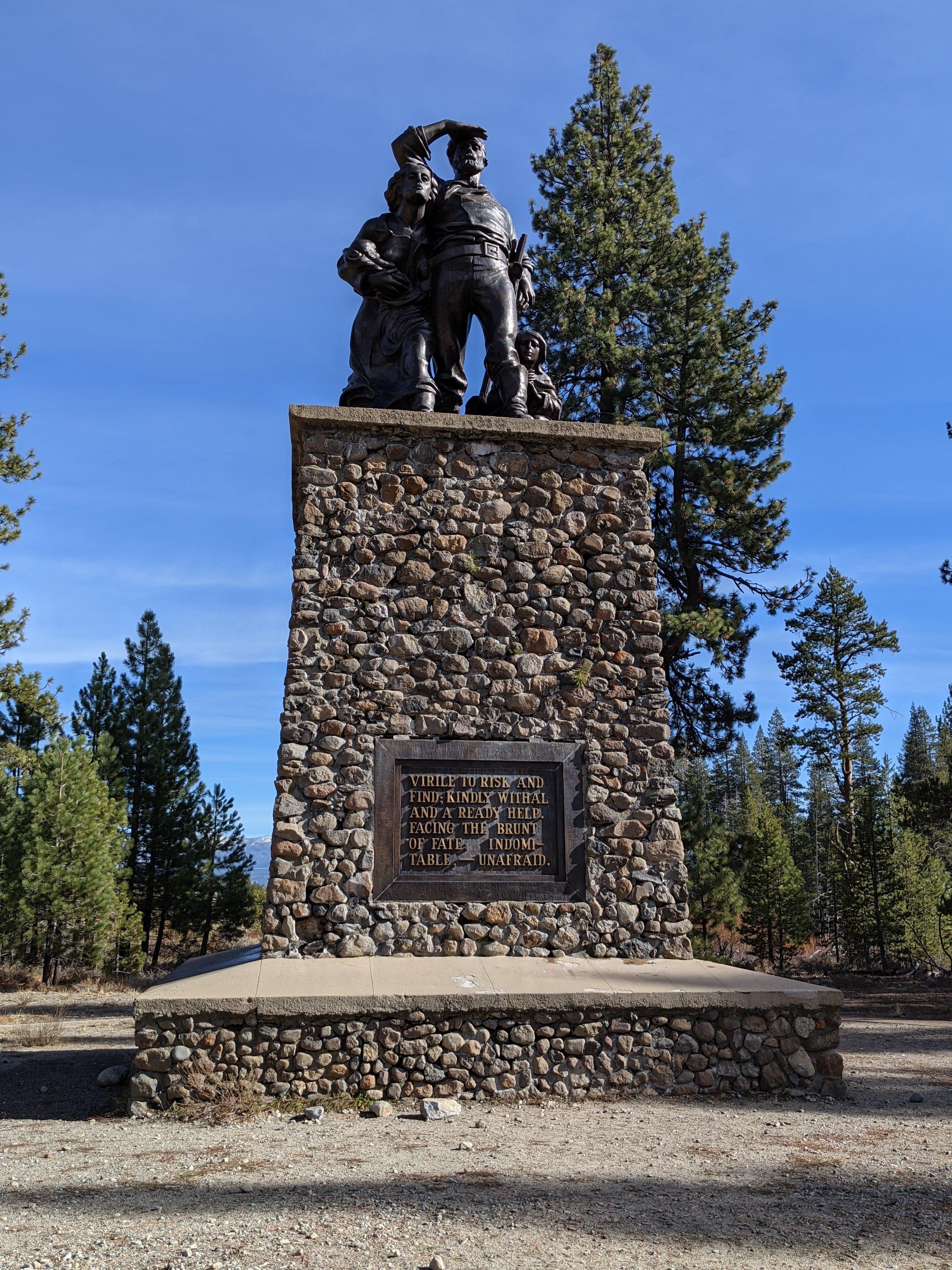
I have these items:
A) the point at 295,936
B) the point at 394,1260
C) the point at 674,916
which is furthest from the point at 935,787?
the point at 394,1260

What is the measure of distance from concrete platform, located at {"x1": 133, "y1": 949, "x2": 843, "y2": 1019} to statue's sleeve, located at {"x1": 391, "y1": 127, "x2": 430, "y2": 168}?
6327mm

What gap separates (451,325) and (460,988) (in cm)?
523

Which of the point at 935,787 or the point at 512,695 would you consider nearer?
the point at 512,695

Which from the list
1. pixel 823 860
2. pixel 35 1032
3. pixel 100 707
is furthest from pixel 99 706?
pixel 823 860

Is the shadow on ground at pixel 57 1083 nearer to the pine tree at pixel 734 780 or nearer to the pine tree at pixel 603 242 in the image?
the pine tree at pixel 603 242

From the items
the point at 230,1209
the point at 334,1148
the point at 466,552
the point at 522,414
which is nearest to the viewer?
the point at 230,1209

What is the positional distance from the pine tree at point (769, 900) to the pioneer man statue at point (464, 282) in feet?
44.2

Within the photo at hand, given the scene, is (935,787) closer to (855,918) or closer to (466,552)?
(855,918)

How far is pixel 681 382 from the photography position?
691 inches

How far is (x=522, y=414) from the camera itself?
7.67 metres

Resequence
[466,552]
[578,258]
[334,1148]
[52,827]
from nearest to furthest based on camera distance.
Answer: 1. [334,1148]
2. [466,552]
3. [52,827]
4. [578,258]

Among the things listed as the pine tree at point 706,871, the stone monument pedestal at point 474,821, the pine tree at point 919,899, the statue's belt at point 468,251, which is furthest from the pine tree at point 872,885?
the statue's belt at point 468,251

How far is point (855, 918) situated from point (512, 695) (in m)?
14.9

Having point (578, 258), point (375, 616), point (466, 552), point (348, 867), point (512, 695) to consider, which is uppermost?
point (578, 258)
